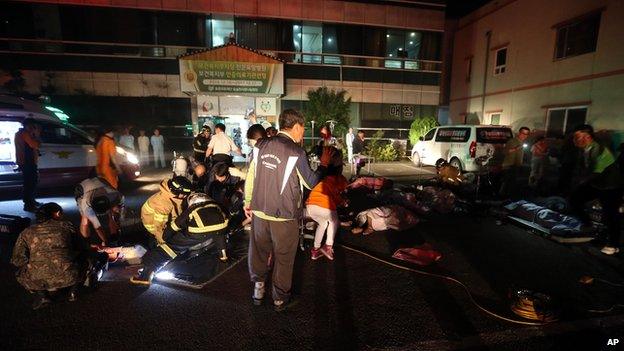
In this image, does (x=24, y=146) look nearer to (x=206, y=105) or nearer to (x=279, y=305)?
(x=279, y=305)

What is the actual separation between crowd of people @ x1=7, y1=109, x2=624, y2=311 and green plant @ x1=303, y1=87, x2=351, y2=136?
9.00m

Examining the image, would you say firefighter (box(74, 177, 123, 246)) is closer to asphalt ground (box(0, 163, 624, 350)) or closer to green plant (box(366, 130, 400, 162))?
asphalt ground (box(0, 163, 624, 350))

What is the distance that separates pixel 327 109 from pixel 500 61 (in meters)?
10.4

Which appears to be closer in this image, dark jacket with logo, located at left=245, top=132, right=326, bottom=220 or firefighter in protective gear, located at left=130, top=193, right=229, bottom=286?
dark jacket with logo, located at left=245, top=132, right=326, bottom=220

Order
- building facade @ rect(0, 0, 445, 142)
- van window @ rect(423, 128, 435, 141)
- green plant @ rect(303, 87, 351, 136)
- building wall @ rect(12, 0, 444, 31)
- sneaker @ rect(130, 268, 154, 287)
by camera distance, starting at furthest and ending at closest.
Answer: green plant @ rect(303, 87, 351, 136) < building wall @ rect(12, 0, 444, 31) < building facade @ rect(0, 0, 445, 142) < van window @ rect(423, 128, 435, 141) < sneaker @ rect(130, 268, 154, 287)

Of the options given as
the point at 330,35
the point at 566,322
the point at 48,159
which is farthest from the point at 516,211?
the point at 330,35

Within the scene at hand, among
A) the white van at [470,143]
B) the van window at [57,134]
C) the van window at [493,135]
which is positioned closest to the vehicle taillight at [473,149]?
the white van at [470,143]

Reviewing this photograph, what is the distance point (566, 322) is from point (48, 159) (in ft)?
35.3

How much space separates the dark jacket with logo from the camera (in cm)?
313

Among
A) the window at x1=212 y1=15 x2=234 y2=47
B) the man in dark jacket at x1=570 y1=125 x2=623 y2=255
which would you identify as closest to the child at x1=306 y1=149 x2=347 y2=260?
the man in dark jacket at x1=570 y1=125 x2=623 y2=255

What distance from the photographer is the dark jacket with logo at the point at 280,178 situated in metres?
3.13

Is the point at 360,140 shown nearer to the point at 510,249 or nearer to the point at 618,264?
the point at 510,249

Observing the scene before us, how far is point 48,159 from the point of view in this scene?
316 inches

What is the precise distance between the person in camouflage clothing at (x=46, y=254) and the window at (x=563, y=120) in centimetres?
1673
